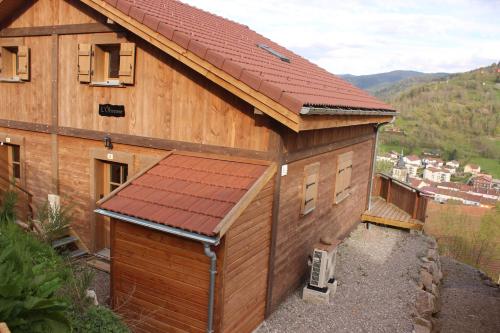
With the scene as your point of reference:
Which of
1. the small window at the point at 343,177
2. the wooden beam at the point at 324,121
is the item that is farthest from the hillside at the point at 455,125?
the wooden beam at the point at 324,121

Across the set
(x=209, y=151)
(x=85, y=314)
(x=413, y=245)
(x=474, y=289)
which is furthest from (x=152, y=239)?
(x=474, y=289)

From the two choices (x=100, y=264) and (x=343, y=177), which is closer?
(x=100, y=264)

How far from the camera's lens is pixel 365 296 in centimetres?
781

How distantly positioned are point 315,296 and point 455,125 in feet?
285

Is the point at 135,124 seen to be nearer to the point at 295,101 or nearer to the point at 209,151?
the point at 209,151

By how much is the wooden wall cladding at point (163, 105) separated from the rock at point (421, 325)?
410 cm

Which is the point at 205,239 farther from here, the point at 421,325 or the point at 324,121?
the point at 421,325

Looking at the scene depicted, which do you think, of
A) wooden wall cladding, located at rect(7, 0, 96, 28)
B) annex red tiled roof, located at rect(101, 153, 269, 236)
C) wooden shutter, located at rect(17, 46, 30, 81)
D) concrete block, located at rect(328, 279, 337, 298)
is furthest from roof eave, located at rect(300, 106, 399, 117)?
wooden shutter, located at rect(17, 46, 30, 81)

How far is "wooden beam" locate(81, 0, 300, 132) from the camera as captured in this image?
5.39m

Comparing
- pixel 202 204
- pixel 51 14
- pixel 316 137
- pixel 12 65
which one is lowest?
pixel 202 204

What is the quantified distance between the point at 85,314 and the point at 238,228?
219 cm

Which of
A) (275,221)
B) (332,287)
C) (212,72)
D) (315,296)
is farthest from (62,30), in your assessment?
(332,287)

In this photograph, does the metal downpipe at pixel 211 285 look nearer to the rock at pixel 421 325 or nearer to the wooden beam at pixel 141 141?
the wooden beam at pixel 141 141

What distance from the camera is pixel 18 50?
891 cm
